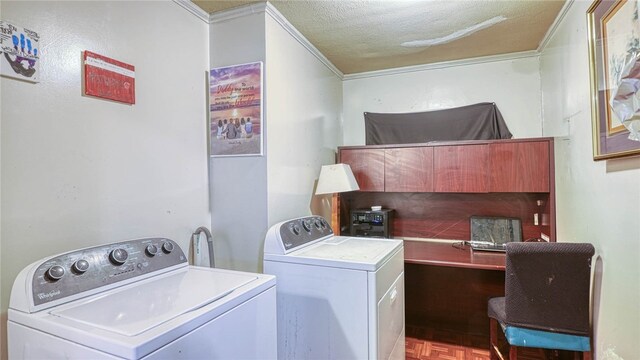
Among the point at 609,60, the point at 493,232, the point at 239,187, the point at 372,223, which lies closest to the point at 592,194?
the point at 609,60

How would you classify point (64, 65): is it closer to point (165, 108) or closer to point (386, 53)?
point (165, 108)

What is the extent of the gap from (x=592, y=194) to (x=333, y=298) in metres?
1.40

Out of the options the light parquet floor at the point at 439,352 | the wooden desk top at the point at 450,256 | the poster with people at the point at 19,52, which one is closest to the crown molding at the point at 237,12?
the poster with people at the point at 19,52

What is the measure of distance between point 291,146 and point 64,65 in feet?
4.03

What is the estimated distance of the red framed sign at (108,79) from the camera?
1.29 meters

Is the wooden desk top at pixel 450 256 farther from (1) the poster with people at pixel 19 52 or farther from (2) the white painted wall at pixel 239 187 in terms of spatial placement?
(1) the poster with people at pixel 19 52

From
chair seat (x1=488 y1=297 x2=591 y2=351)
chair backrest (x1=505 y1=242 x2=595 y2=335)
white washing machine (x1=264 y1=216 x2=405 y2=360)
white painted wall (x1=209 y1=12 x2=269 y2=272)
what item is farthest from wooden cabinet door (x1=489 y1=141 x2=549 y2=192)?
white painted wall (x1=209 y1=12 x2=269 y2=272)

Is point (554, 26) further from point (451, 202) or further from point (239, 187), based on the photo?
point (239, 187)

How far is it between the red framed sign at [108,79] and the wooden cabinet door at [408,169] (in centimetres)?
196

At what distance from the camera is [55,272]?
3.34ft

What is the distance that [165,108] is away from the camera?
1.63 m

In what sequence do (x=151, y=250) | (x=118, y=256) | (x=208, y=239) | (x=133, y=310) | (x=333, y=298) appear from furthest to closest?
(x=208, y=239) < (x=333, y=298) < (x=151, y=250) < (x=118, y=256) < (x=133, y=310)

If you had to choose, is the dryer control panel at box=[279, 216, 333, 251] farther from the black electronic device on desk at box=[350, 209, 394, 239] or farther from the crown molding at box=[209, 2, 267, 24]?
the crown molding at box=[209, 2, 267, 24]

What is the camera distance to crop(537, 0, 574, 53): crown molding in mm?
1809
